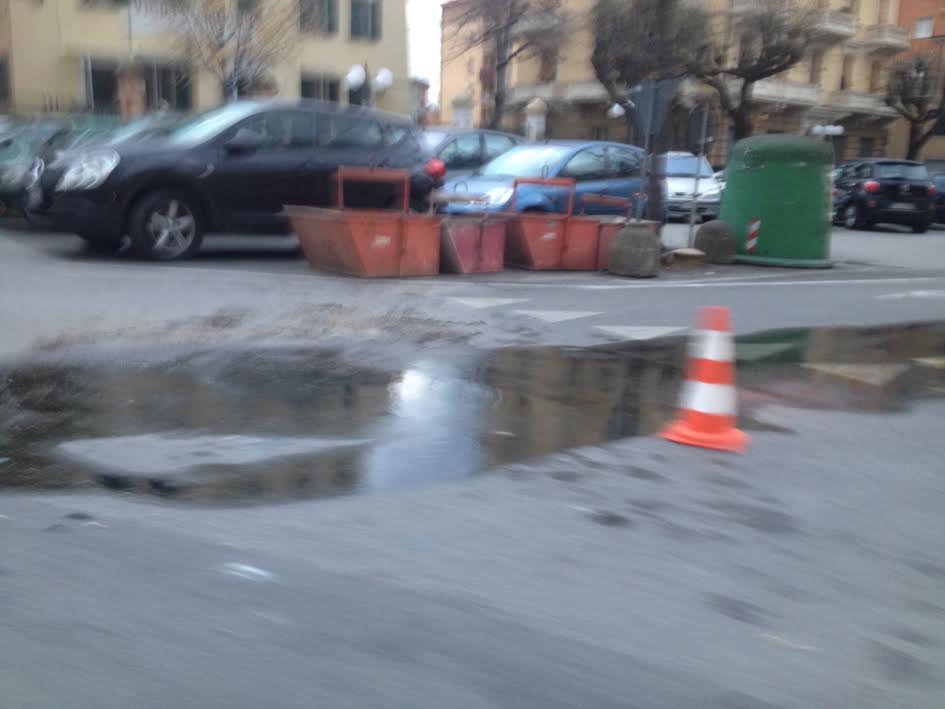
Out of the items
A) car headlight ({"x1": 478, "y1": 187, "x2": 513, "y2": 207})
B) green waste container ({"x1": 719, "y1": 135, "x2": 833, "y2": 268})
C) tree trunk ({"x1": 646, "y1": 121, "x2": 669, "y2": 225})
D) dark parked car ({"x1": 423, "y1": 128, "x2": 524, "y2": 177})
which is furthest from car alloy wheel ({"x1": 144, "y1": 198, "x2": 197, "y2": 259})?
green waste container ({"x1": 719, "y1": 135, "x2": 833, "y2": 268})

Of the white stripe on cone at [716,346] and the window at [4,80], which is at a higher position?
the window at [4,80]

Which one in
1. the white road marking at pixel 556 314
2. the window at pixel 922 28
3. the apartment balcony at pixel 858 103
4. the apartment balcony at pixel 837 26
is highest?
the window at pixel 922 28

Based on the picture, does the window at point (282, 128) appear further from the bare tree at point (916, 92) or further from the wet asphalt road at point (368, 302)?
the bare tree at point (916, 92)

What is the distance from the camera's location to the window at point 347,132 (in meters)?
11.4

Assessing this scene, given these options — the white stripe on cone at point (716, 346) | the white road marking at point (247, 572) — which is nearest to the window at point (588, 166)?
the white stripe on cone at point (716, 346)

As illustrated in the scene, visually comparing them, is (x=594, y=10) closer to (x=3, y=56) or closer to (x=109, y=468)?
(x=3, y=56)

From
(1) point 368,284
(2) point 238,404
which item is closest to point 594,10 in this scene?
(1) point 368,284

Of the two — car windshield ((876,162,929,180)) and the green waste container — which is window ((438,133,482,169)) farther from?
car windshield ((876,162,929,180))

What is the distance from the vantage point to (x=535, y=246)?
37.7 ft

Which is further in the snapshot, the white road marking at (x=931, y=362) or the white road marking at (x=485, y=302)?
the white road marking at (x=485, y=302)

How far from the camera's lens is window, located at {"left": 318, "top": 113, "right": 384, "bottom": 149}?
37.5ft

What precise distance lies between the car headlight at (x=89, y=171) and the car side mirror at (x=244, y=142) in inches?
49.2

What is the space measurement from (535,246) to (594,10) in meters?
12.6

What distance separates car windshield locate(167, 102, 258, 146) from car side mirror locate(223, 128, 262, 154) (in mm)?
142
